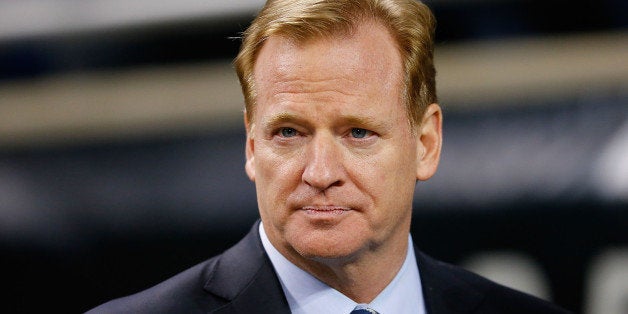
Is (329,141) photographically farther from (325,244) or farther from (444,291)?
(444,291)

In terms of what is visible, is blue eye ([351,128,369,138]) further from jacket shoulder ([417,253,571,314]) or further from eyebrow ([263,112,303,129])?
jacket shoulder ([417,253,571,314])

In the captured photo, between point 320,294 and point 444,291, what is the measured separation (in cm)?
22

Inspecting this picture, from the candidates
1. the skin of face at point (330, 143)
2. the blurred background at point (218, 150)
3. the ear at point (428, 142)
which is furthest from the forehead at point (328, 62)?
the blurred background at point (218, 150)

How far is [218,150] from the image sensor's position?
97.0 inches

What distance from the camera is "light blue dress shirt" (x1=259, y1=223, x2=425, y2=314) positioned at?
1312mm

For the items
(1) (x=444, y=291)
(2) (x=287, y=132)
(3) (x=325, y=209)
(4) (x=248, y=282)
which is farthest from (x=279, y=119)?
(1) (x=444, y=291)

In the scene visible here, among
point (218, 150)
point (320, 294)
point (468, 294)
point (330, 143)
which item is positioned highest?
point (330, 143)

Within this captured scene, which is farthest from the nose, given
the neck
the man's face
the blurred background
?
the blurred background

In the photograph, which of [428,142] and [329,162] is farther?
[428,142]

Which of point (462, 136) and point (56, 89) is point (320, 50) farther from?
point (56, 89)

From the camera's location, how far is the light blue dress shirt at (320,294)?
51.7 inches

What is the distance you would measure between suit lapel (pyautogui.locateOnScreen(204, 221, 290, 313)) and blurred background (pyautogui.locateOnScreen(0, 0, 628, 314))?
1082 millimetres

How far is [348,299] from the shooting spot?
4.32 feet

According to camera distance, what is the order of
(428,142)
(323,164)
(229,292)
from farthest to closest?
1. (428,142)
2. (229,292)
3. (323,164)
